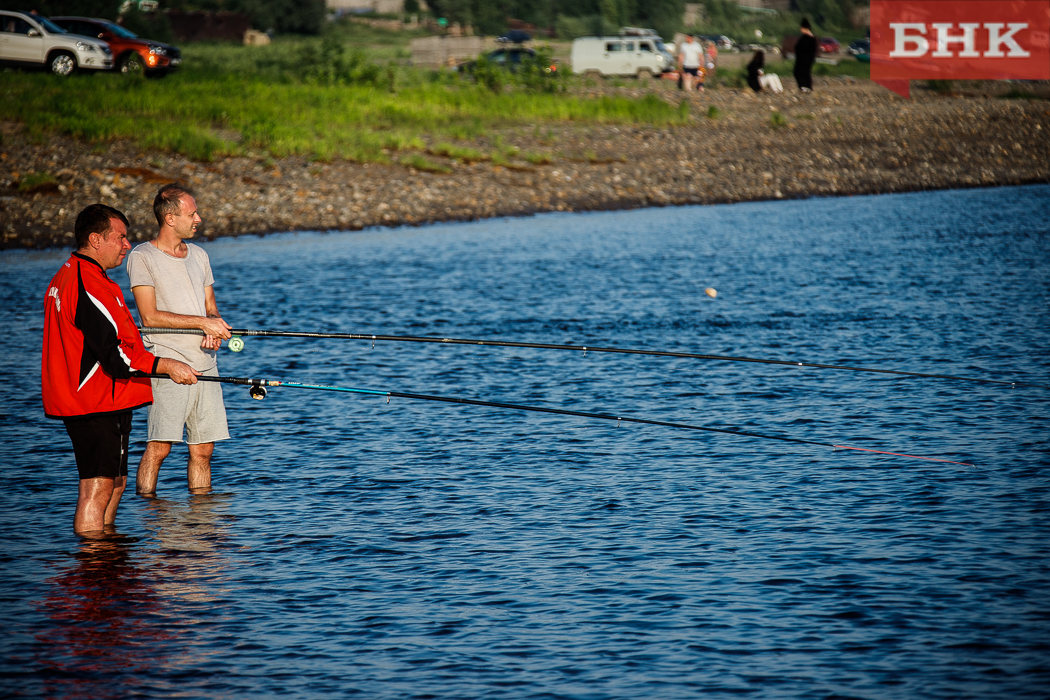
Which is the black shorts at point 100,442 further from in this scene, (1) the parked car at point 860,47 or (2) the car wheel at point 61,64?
(1) the parked car at point 860,47

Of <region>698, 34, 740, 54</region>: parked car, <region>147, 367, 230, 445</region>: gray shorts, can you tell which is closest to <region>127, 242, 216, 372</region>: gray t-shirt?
<region>147, 367, 230, 445</region>: gray shorts

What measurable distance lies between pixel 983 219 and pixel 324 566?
2065 centimetres

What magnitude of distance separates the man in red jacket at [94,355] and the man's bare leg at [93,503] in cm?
3

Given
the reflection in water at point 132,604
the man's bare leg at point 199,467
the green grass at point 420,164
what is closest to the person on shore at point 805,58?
the green grass at point 420,164

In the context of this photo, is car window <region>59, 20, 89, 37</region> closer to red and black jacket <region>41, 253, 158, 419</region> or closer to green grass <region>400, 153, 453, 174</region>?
green grass <region>400, 153, 453, 174</region>

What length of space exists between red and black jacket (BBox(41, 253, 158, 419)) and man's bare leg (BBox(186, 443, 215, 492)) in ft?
4.19

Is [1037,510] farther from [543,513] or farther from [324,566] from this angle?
[324,566]

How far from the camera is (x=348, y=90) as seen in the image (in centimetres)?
3030

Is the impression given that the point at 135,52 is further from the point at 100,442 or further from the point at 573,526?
the point at 573,526

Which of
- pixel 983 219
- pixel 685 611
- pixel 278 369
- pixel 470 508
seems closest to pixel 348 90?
pixel 983 219

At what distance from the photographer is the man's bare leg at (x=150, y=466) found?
7430mm

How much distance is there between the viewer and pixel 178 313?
6996mm

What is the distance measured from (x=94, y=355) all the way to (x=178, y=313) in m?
0.82

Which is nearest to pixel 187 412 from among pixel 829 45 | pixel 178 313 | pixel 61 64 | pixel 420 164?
pixel 178 313
